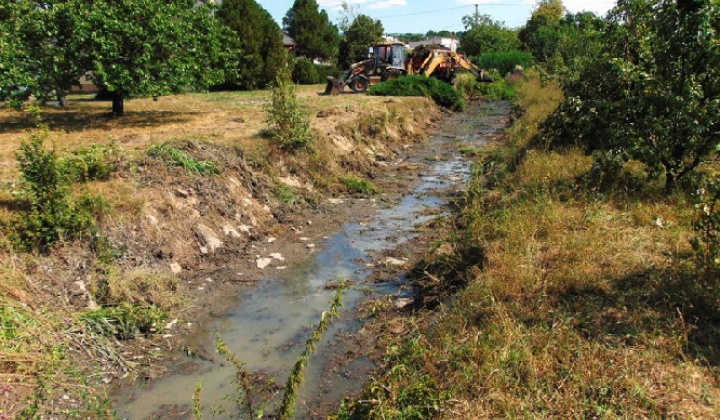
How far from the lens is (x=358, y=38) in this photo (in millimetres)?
42938

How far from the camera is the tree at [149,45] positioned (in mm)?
10203

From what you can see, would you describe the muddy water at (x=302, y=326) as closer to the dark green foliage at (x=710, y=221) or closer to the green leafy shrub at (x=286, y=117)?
the green leafy shrub at (x=286, y=117)

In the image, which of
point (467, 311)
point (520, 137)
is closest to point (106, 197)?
point (467, 311)

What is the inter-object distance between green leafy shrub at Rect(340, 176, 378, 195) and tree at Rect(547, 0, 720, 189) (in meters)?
4.26

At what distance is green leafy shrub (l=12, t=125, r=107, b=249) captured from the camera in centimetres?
536

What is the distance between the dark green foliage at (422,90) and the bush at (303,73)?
340 inches

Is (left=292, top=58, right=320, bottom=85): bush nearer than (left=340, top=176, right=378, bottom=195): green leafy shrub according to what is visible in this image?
No

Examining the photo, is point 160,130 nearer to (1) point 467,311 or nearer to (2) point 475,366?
(1) point 467,311

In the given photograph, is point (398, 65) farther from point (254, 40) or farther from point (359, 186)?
point (359, 186)

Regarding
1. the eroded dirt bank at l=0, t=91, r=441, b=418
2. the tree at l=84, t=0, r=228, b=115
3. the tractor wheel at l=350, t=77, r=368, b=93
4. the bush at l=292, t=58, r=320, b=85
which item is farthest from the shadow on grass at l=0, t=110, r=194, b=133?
the bush at l=292, t=58, r=320, b=85

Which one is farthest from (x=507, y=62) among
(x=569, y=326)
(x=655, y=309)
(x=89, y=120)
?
(x=569, y=326)

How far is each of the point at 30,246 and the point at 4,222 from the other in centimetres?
41

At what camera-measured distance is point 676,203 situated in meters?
6.38

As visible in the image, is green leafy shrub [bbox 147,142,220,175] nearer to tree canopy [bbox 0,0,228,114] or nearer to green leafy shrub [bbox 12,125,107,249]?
green leafy shrub [bbox 12,125,107,249]
